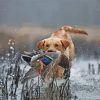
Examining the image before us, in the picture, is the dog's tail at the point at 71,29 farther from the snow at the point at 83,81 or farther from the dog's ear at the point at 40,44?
the snow at the point at 83,81

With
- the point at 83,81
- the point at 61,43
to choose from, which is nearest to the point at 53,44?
the point at 61,43

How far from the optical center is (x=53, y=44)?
4547mm

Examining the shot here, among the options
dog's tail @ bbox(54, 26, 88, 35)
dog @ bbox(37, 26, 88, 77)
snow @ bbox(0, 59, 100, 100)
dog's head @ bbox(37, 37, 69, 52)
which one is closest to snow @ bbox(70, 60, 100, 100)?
snow @ bbox(0, 59, 100, 100)

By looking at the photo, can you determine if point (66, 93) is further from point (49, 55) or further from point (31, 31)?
point (31, 31)

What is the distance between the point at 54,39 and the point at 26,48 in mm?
327

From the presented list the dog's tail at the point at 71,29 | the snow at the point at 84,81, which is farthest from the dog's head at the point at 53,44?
the snow at the point at 84,81

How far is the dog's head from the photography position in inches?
179

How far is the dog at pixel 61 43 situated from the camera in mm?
4551

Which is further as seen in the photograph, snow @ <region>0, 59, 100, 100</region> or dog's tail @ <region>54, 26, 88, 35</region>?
dog's tail @ <region>54, 26, 88, 35</region>

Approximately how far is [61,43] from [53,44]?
0.09 metres

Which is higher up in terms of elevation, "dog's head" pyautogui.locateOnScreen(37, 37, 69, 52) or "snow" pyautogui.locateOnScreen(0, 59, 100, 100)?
"dog's head" pyautogui.locateOnScreen(37, 37, 69, 52)

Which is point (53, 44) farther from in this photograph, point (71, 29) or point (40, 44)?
point (71, 29)

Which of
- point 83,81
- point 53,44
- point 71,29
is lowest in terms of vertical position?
point 83,81

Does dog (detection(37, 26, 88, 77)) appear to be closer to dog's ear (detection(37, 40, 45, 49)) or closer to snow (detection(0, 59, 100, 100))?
dog's ear (detection(37, 40, 45, 49))
